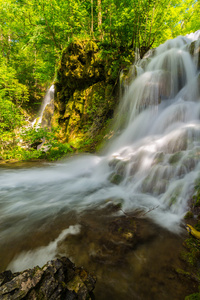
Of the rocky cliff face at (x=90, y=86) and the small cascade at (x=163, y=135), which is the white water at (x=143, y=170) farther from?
the rocky cliff face at (x=90, y=86)

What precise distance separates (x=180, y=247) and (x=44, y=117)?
14.6 m

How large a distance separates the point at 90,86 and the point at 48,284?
918 centimetres

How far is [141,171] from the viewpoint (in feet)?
12.6

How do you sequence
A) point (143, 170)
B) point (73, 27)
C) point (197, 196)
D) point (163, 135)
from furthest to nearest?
1. point (73, 27)
2. point (163, 135)
3. point (143, 170)
4. point (197, 196)

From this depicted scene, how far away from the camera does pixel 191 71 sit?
20.6 feet

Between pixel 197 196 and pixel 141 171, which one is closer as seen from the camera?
pixel 197 196

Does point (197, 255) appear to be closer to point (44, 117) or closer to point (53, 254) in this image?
point (53, 254)

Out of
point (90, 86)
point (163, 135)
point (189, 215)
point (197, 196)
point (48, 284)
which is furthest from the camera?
point (90, 86)

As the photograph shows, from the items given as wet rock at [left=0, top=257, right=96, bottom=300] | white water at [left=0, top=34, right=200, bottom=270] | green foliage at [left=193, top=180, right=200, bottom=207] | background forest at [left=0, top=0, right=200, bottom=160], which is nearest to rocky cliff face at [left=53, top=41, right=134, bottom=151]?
background forest at [left=0, top=0, right=200, bottom=160]

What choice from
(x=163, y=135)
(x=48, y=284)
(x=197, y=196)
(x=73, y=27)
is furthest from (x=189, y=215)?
(x=73, y=27)

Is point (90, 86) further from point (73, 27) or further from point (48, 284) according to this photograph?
point (48, 284)

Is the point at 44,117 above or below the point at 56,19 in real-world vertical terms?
below

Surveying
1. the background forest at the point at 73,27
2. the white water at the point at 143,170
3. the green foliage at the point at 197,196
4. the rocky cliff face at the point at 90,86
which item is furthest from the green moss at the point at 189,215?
the background forest at the point at 73,27

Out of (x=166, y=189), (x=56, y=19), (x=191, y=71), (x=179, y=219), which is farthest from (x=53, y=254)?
(x=56, y=19)
